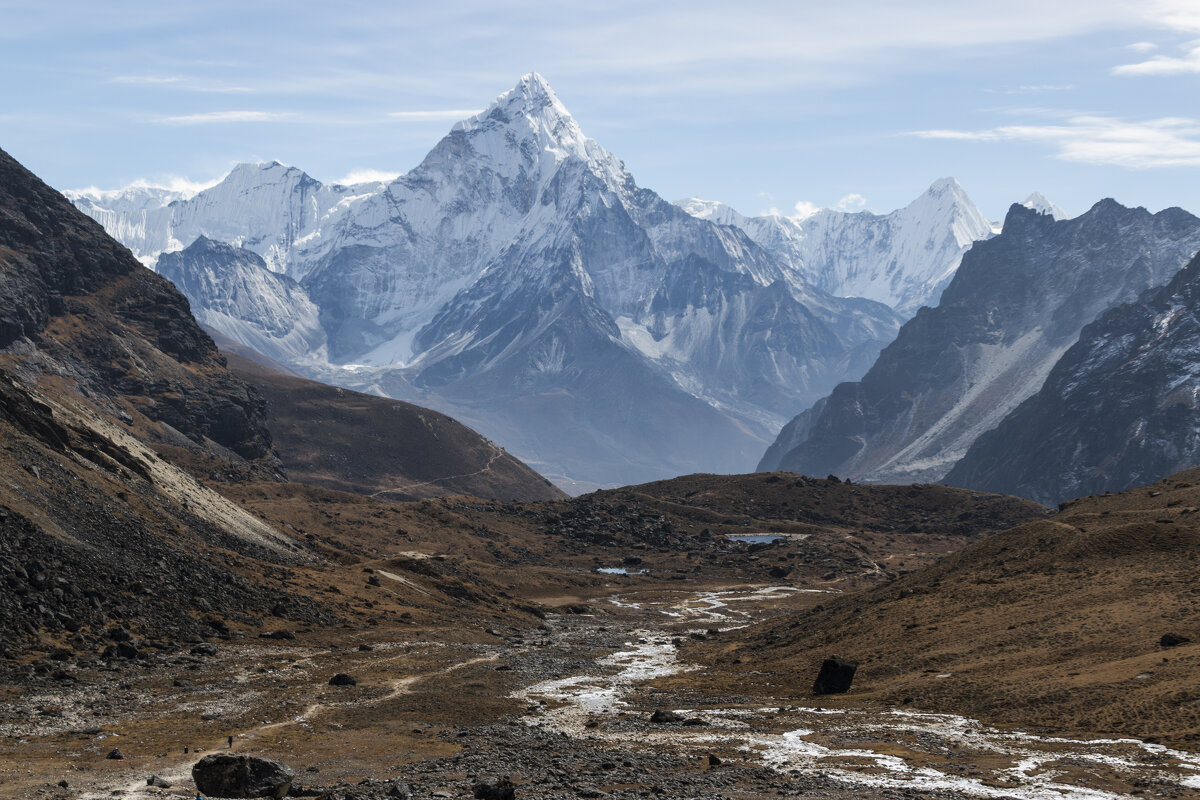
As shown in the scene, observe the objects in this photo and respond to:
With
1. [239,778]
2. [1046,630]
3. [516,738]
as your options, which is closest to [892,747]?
[516,738]

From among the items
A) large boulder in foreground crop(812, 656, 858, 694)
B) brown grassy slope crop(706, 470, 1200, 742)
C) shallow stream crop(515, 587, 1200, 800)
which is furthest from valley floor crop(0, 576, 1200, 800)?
brown grassy slope crop(706, 470, 1200, 742)

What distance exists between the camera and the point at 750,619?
145 metres

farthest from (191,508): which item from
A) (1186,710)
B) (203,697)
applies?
(1186,710)

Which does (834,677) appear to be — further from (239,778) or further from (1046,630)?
(239,778)

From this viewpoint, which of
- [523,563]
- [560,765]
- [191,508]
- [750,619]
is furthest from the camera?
[523,563]

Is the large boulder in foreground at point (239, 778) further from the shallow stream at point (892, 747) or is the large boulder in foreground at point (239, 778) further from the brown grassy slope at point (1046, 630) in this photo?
the brown grassy slope at point (1046, 630)

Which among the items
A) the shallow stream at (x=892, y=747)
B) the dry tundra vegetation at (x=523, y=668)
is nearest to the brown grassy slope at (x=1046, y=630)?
the dry tundra vegetation at (x=523, y=668)

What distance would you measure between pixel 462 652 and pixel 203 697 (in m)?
29.0

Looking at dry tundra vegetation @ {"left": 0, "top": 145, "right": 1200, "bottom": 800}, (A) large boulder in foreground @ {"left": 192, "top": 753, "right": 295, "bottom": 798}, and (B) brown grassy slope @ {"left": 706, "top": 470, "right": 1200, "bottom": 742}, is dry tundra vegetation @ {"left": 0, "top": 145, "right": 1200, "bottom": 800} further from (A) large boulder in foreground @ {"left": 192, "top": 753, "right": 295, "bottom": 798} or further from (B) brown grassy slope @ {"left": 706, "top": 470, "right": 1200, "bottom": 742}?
(A) large boulder in foreground @ {"left": 192, "top": 753, "right": 295, "bottom": 798}

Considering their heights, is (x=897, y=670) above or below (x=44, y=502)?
below

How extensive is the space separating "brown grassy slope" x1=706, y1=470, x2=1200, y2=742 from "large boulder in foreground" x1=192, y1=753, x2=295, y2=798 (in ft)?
110

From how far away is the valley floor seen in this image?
149ft

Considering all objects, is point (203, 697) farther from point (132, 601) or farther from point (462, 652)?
point (462, 652)

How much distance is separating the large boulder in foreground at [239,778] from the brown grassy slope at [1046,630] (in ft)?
110
